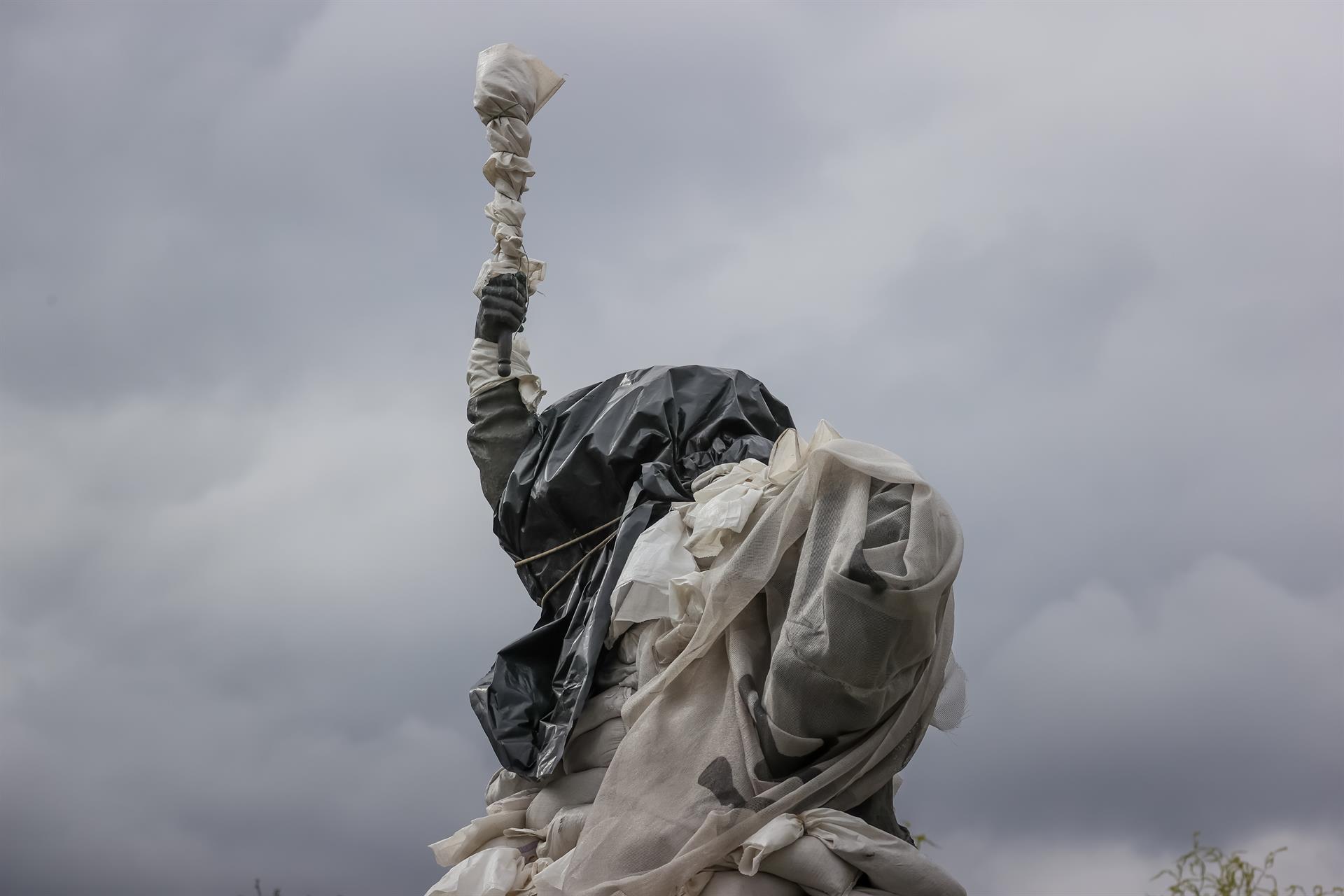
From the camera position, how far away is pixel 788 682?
18.2ft

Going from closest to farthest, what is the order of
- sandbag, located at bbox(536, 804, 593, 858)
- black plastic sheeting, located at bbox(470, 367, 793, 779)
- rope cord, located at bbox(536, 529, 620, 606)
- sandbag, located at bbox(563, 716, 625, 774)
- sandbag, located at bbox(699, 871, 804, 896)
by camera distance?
sandbag, located at bbox(699, 871, 804, 896), sandbag, located at bbox(536, 804, 593, 858), sandbag, located at bbox(563, 716, 625, 774), black plastic sheeting, located at bbox(470, 367, 793, 779), rope cord, located at bbox(536, 529, 620, 606)

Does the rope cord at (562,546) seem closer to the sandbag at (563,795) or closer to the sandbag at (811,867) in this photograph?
the sandbag at (563,795)

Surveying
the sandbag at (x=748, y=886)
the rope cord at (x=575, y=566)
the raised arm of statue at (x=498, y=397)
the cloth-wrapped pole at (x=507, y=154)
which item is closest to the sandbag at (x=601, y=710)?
the rope cord at (x=575, y=566)

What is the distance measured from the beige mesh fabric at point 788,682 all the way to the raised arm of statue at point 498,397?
1.41 meters

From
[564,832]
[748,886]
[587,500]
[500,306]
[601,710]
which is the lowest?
[748,886]

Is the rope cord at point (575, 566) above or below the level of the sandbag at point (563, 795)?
above

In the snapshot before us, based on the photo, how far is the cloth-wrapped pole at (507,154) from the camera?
710cm

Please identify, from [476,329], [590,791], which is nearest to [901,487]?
[590,791]

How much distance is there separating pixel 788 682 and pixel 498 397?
214 centimetres

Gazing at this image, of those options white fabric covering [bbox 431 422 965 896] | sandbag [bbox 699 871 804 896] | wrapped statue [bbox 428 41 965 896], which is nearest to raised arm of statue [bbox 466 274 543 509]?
wrapped statue [bbox 428 41 965 896]

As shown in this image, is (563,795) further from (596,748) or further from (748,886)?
(748,886)

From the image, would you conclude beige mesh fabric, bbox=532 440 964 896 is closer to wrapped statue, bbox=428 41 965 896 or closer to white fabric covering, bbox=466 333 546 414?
wrapped statue, bbox=428 41 965 896

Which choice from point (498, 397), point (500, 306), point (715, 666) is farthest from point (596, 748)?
point (500, 306)

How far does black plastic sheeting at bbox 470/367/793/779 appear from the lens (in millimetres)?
6270
